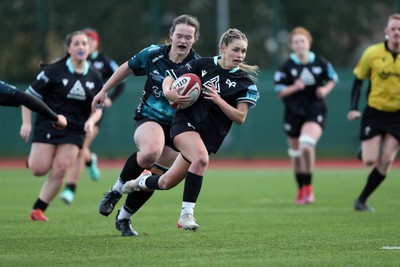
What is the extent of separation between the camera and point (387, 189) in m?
13.8

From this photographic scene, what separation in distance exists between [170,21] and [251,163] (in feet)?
15.6

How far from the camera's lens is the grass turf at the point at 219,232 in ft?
20.4

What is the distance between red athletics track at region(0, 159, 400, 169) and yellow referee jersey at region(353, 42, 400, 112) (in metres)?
10.1

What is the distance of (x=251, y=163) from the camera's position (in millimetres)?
22000

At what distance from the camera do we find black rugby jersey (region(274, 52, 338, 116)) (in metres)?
12.3

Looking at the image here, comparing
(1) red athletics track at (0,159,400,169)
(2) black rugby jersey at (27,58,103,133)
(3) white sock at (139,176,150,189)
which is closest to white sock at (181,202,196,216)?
(3) white sock at (139,176,150,189)

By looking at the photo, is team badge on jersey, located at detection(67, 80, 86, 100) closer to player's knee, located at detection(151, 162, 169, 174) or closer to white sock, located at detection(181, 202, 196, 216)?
player's knee, located at detection(151, 162, 169, 174)

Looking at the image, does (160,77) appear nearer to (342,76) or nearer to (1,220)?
(1,220)

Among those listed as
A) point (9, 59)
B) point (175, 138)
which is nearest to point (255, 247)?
point (175, 138)

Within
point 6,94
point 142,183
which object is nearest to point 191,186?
point 142,183

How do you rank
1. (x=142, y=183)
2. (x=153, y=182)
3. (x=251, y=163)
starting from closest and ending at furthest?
1. (x=153, y=182)
2. (x=142, y=183)
3. (x=251, y=163)

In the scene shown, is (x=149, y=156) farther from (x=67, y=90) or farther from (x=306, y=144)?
(x=306, y=144)

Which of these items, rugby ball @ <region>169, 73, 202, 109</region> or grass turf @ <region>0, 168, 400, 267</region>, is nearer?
grass turf @ <region>0, 168, 400, 267</region>

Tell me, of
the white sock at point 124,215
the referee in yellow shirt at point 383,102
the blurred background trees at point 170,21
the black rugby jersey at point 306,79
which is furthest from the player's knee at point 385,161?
the blurred background trees at point 170,21
